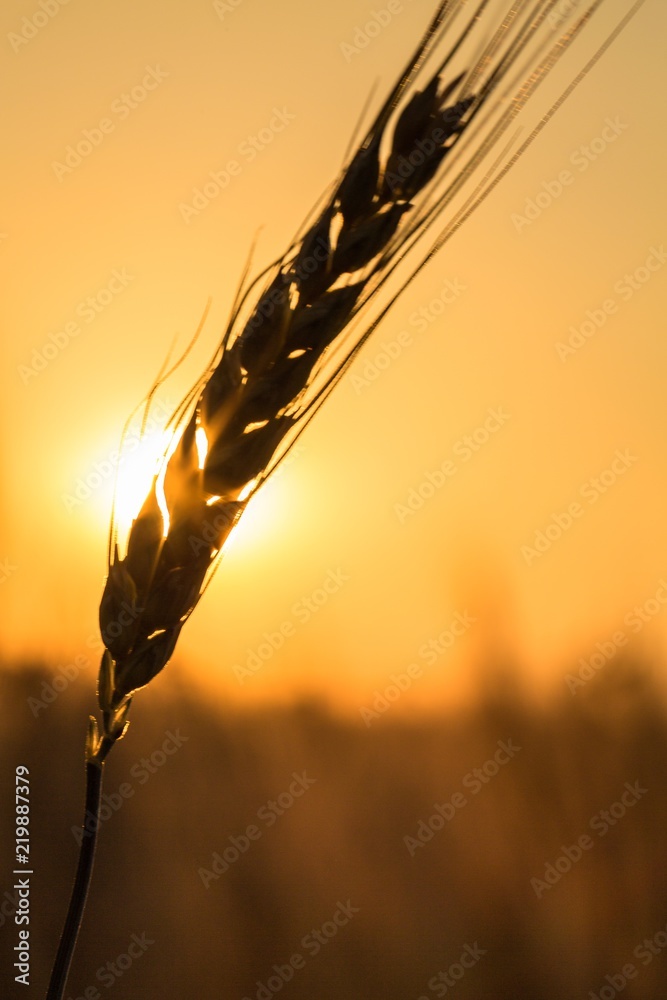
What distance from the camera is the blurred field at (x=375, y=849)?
65.5 inches

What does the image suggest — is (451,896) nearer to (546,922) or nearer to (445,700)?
(546,922)

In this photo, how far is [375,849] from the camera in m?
1.87

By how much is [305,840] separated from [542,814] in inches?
26.0

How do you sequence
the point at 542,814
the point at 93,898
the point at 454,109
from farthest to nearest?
the point at 542,814 → the point at 93,898 → the point at 454,109

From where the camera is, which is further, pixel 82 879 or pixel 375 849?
pixel 375 849

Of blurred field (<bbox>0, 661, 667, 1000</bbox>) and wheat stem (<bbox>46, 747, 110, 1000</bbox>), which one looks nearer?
wheat stem (<bbox>46, 747, 110, 1000</bbox>)

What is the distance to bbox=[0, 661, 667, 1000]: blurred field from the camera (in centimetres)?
166

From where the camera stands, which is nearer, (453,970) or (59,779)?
(59,779)

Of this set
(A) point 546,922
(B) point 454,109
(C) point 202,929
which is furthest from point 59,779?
(B) point 454,109

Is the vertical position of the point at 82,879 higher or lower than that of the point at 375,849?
higher

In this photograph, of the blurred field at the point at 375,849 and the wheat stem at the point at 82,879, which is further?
the blurred field at the point at 375,849

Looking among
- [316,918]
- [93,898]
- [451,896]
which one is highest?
[451,896]

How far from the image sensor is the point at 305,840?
188 centimetres

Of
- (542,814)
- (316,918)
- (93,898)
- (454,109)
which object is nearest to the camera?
(454,109)
